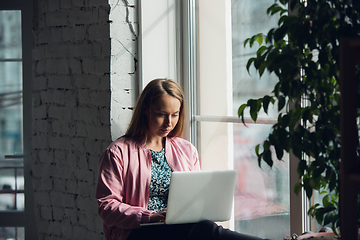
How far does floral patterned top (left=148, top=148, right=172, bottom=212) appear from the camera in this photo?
179cm

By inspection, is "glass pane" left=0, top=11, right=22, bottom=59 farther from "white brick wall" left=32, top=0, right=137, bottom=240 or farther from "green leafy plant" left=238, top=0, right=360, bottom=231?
"green leafy plant" left=238, top=0, right=360, bottom=231

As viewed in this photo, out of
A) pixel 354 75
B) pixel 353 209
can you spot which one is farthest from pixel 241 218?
pixel 354 75

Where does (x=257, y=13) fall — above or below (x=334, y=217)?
above

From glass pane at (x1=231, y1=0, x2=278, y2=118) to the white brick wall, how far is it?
54cm

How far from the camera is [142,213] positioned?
161 cm

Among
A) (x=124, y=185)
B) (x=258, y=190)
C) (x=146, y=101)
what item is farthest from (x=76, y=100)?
(x=258, y=190)

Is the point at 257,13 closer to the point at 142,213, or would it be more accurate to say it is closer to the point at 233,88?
the point at 233,88

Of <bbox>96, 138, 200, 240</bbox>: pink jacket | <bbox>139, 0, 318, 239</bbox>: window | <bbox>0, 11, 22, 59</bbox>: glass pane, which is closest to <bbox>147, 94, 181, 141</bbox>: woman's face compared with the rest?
<bbox>96, 138, 200, 240</bbox>: pink jacket

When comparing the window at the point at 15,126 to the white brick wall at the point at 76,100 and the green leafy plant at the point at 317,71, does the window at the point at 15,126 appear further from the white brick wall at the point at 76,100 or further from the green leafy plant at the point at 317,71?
the green leafy plant at the point at 317,71

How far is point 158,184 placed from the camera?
180 centimetres

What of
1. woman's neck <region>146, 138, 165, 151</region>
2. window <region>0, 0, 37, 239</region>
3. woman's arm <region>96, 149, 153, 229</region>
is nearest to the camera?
woman's arm <region>96, 149, 153, 229</region>

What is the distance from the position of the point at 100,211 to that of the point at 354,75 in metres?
1.14

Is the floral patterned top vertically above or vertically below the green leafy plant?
below

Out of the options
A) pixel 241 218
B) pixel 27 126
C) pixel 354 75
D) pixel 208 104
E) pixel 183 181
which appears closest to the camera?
pixel 354 75
